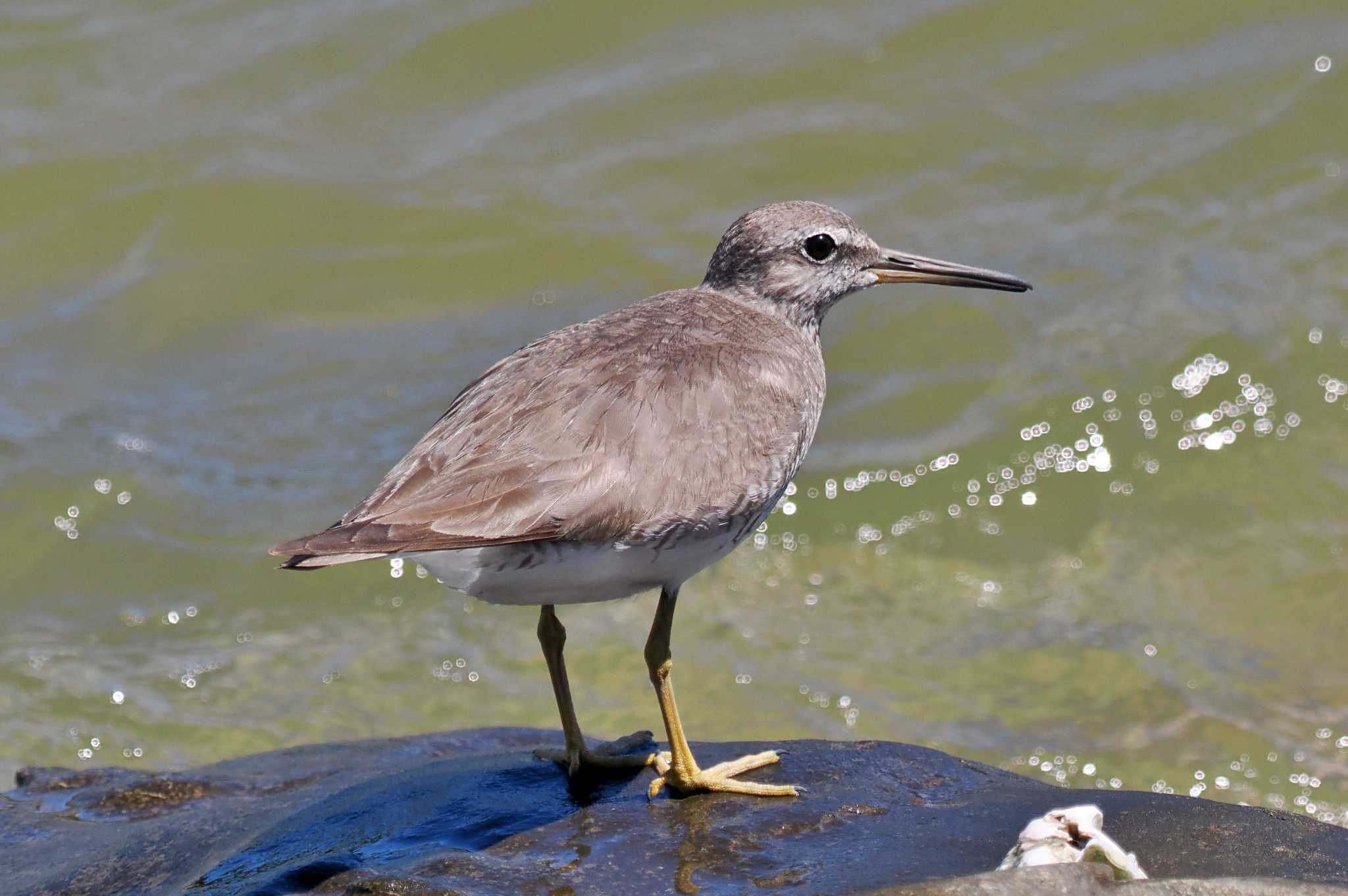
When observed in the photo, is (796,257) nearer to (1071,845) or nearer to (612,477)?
(612,477)

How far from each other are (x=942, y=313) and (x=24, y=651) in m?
7.36

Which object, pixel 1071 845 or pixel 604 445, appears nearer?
pixel 1071 845

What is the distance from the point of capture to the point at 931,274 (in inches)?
281

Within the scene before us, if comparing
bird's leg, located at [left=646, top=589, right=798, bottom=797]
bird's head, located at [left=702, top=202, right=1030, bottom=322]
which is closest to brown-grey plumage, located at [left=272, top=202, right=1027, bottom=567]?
bird's head, located at [left=702, top=202, right=1030, bottom=322]

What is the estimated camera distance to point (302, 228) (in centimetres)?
1349

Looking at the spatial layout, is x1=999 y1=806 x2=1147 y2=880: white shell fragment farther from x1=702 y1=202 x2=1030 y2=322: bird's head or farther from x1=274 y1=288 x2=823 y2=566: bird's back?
x1=702 y1=202 x2=1030 y2=322: bird's head

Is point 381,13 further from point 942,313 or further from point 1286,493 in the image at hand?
point 1286,493

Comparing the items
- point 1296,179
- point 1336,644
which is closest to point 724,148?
point 1296,179

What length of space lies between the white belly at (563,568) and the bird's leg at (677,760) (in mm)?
275

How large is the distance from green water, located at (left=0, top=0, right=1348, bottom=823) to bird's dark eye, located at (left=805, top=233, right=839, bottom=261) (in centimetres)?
317

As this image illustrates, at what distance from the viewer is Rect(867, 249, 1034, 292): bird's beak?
706 centimetres

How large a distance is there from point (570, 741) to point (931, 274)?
283 centimetres

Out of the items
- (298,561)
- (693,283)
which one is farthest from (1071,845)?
(693,283)

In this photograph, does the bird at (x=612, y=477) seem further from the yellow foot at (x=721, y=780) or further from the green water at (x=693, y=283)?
the green water at (x=693, y=283)
